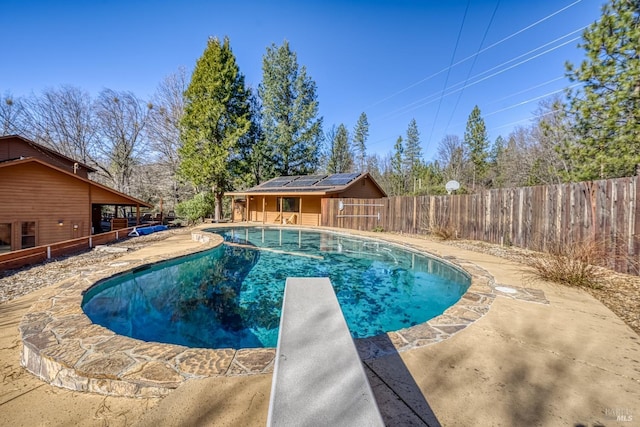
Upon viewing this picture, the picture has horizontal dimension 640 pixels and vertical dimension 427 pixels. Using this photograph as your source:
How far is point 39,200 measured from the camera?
33.7ft

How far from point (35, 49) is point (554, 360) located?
77.9 feet

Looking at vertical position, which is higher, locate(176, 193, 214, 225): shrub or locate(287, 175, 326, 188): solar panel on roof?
locate(287, 175, 326, 188): solar panel on roof

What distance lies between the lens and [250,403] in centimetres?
185

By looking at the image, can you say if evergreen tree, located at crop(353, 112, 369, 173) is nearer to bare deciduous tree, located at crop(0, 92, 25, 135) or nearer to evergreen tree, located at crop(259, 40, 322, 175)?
evergreen tree, located at crop(259, 40, 322, 175)

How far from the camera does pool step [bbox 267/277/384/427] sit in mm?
1059

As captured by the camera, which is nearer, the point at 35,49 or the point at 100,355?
the point at 100,355

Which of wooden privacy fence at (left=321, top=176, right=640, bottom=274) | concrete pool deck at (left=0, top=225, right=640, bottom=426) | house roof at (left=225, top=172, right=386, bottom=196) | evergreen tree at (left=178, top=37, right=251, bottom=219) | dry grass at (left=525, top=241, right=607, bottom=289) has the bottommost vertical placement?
concrete pool deck at (left=0, top=225, right=640, bottom=426)

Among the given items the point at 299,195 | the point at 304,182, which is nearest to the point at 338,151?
the point at 304,182

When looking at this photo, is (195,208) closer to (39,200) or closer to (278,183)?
(278,183)

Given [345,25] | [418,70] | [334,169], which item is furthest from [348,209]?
[334,169]

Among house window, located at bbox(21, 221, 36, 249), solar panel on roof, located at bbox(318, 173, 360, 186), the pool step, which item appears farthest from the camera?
solar panel on roof, located at bbox(318, 173, 360, 186)

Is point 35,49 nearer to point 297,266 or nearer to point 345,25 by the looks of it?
point 345,25

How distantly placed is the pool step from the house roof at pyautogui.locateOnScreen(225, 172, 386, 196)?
45.6 feet

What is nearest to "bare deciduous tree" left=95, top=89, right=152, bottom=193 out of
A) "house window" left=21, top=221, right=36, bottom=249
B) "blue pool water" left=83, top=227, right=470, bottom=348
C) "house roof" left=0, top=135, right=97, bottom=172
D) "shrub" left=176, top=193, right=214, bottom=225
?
"house roof" left=0, top=135, right=97, bottom=172
